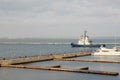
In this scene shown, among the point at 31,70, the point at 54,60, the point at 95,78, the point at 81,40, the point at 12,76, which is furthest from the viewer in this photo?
the point at 81,40

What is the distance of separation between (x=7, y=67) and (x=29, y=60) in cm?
1099

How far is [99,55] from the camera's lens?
86188 mm

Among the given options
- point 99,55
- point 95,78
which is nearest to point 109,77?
point 95,78

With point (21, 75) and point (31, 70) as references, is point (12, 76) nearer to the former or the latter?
point (21, 75)

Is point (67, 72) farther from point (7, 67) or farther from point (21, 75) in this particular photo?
point (7, 67)

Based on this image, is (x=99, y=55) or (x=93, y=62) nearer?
(x=93, y=62)

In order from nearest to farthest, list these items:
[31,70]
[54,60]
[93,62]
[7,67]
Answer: [31,70] < [7,67] < [93,62] < [54,60]

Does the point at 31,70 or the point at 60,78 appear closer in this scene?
the point at 60,78

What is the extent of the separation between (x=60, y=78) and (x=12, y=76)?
24.8 ft

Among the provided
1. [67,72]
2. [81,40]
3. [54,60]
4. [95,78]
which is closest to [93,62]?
[54,60]

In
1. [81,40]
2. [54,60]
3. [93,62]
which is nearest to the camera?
[93,62]

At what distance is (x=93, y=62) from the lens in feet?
205

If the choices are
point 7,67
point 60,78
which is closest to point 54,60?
point 7,67

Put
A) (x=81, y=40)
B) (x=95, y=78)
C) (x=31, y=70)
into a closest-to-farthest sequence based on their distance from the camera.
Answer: (x=95, y=78)
(x=31, y=70)
(x=81, y=40)
